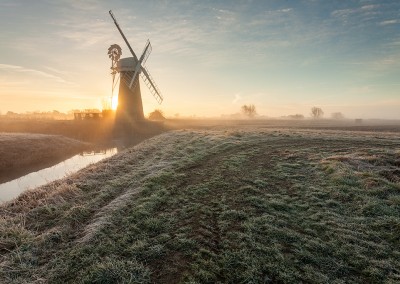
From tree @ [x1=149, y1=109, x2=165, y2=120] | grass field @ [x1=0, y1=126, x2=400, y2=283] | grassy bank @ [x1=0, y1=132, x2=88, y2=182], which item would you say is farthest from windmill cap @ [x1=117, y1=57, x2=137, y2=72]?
tree @ [x1=149, y1=109, x2=165, y2=120]

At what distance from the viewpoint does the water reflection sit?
60.1 ft

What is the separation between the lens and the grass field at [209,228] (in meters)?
7.87

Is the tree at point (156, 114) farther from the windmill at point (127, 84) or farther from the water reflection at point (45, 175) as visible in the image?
the water reflection at point (45, 175)

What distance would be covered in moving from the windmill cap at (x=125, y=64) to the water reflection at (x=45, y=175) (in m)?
25.4

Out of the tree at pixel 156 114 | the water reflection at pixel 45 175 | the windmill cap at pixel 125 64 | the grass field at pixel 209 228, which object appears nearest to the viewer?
the grass field at pixel 209 228

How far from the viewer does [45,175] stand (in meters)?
23.0

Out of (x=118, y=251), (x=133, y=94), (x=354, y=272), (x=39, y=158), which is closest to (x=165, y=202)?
(x=118, y=251)

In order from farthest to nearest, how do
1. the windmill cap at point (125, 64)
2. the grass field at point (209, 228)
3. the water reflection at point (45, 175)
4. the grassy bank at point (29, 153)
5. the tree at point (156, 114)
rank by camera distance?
the tree at point (156, 114), the windmill cap at point (125, 64), the grassy bank at point (29, 153), the water reflection at point (45, 175), the grass field at point (209, 228)

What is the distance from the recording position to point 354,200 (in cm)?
1320

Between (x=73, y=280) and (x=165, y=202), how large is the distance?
5.98m

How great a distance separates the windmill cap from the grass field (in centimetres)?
4062

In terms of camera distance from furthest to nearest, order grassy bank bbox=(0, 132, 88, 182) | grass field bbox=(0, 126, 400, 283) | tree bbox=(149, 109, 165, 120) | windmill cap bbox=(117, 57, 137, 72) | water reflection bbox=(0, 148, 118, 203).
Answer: tree bbox=(149, 109, 165, 120)
windmill cap bbox=(117, 57, 137, 72)
grassy bank bbox=(0, 132, 88, 182)
water reflection bbox=(0, 148, 118, 203)
grass field bbox=(0, 126, 400, 283)

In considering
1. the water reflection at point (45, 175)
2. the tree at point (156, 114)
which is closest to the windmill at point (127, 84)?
the water reflection at point (45, 175)

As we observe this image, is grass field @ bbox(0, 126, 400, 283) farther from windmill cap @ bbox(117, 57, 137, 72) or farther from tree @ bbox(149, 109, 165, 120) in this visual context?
tree @ bbox(149, 109, 165, 120)
